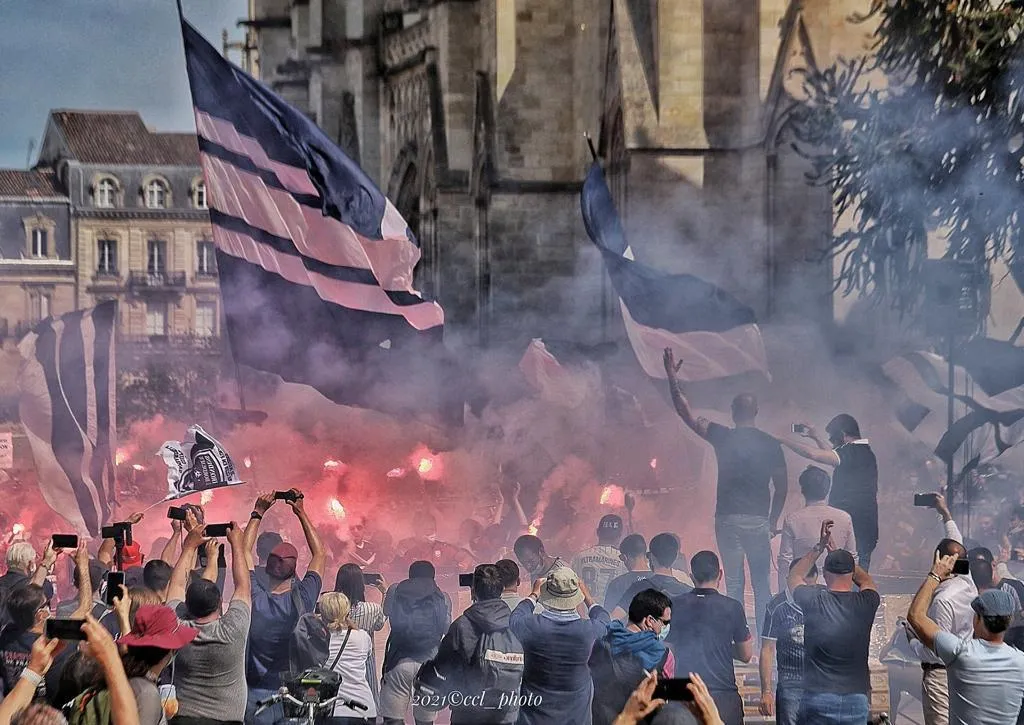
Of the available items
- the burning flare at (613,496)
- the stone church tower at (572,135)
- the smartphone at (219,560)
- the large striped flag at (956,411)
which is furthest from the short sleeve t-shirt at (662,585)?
the stone church tower at (572,135)

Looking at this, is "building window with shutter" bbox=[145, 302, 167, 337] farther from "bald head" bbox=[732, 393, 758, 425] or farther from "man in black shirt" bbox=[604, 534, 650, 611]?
"man in black shirt" bbox=[604, 534, 650, 611]

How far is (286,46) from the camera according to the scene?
40781 millimetres

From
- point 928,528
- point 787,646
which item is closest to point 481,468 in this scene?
point 928,528

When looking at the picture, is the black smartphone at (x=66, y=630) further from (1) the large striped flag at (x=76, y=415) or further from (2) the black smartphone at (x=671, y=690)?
(1) the large striped flag at (x=76, y=415)

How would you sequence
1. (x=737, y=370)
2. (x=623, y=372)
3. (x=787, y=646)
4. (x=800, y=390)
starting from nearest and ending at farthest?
1. (x=787, y=646)
2. (x=737, y=370)
3. (x=800, y=390)
4. (x=623, y=372)

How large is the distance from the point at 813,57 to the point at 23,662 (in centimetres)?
1269

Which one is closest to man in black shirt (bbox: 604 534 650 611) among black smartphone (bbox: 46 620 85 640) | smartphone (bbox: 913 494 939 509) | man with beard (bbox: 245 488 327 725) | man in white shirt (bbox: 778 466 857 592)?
man in white shirt (bbox: 778 466 857 592)

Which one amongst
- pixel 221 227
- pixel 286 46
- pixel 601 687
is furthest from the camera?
pixel 286 46

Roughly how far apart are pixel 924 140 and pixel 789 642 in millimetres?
8708

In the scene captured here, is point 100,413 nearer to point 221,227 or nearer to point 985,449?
point 221,227

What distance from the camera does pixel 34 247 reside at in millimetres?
56781

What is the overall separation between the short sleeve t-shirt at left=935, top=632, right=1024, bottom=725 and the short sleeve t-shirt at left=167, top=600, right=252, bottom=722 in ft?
9.09

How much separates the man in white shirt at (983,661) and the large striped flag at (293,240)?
8.32m

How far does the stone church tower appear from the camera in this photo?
19.6 metres
